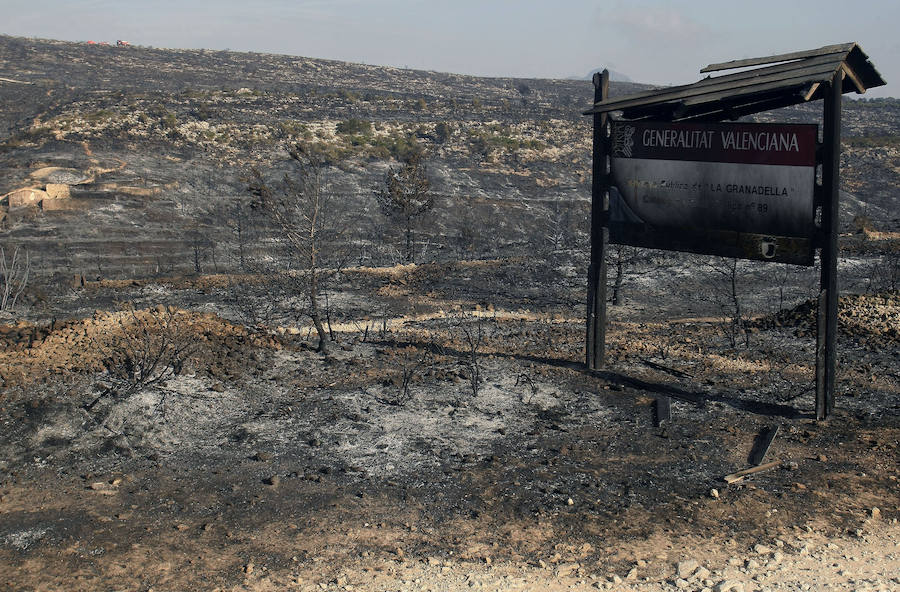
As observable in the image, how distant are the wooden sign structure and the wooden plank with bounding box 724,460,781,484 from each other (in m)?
1.84

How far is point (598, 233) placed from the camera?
12.6 m

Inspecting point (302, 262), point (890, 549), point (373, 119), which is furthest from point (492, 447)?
point (373, 119)

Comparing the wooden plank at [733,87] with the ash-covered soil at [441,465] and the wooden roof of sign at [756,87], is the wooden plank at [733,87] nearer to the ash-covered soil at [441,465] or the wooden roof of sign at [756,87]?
the wooden roof of sign at [756,87]

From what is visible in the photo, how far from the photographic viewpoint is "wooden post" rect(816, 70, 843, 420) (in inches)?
384

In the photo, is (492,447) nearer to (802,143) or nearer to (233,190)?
(802,143)

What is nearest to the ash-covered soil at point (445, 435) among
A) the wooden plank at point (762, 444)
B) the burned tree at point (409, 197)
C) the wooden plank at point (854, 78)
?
the wooden plank at point (762, 444)

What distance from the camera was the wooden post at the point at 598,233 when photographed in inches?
491

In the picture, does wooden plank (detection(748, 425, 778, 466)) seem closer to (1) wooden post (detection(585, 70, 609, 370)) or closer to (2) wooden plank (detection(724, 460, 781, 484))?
(2) wooden plank (detection(724, 460, 781, 484))

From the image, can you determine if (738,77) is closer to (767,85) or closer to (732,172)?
(767,85)

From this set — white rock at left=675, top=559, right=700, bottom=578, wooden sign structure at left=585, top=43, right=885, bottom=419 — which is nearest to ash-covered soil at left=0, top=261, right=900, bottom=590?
white rock at left=675, top=559, right=700, bottom=578

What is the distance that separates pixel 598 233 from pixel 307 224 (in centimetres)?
1831

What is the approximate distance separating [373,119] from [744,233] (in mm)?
52288

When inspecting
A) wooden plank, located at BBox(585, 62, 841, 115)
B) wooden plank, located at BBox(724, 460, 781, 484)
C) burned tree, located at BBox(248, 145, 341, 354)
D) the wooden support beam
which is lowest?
wooden plank, located at BBox(724, 460, 781, 484)

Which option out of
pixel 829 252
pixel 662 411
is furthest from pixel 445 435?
pixel 829 252
